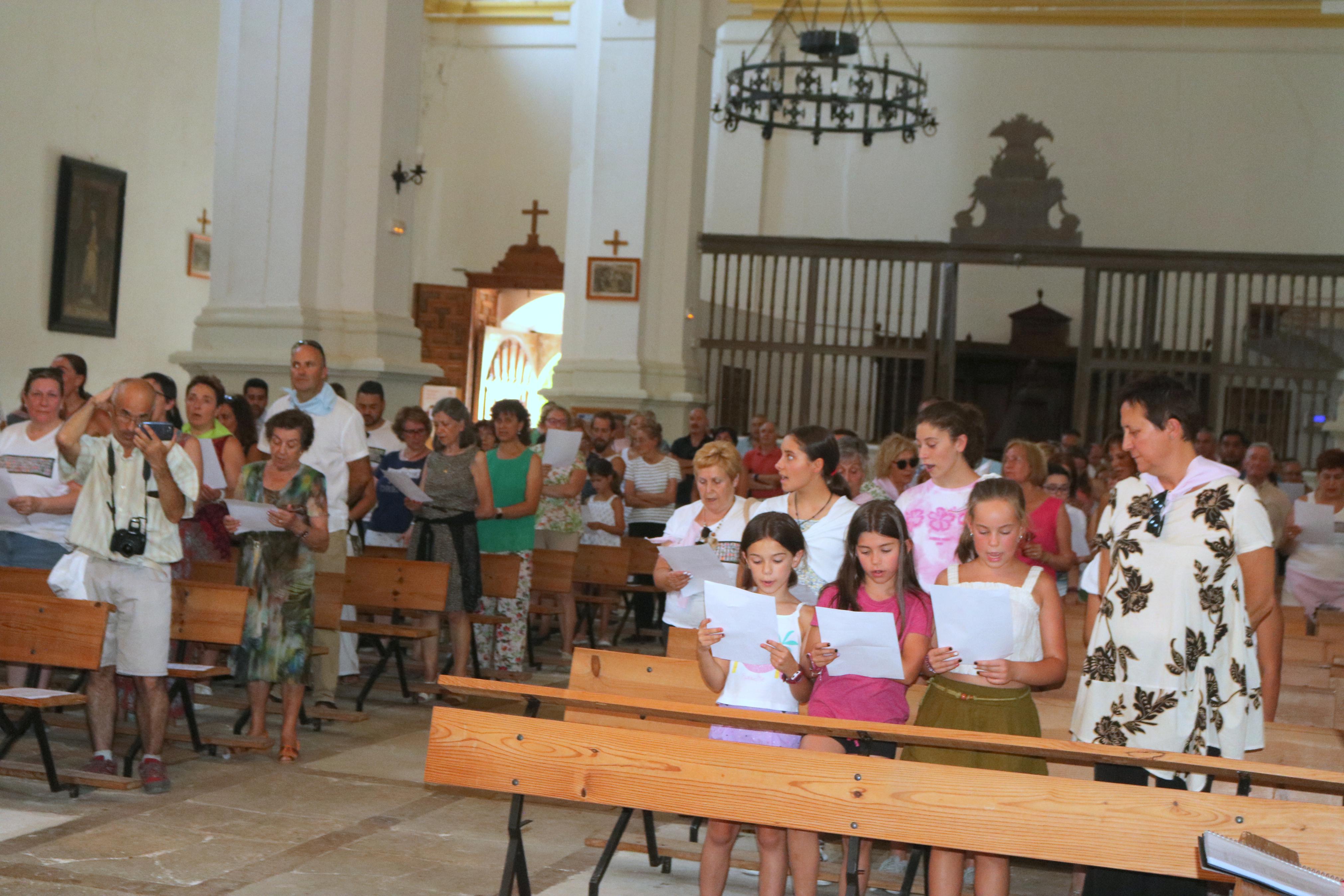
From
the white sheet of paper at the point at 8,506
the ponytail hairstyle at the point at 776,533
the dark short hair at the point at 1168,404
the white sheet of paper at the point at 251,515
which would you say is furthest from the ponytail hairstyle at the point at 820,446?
the white sheet of paper at the point at 8,506

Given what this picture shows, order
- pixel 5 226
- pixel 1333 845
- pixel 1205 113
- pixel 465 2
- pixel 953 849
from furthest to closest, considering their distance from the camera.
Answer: pixel 465 2 < pixel 1205 113 < pixel 5 226 < pixel 953 849 < pixel 1333 845

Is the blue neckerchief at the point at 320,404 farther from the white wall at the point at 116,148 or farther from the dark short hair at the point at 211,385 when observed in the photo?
the white wall at the point at 116,148

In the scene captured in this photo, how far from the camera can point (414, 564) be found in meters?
7.30

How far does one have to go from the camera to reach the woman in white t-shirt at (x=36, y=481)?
6422mm

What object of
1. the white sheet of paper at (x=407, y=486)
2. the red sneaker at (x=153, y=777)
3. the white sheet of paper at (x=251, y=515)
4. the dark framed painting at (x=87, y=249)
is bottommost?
the red sneaker at (x=153, y=777)

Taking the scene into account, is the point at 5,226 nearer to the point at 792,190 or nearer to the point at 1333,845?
the point at 792,190

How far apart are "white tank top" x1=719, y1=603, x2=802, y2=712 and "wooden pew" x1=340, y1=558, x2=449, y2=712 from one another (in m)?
3.22

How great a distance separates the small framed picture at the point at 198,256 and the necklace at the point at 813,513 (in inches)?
489

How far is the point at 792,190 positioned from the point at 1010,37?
3.43 m

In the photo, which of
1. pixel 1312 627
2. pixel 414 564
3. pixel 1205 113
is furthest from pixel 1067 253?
pixel 414 564

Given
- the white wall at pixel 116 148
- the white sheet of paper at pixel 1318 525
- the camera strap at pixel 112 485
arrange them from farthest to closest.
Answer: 1. the white wall at pixel 116 148
2. the white sheet of paper at pixel 1318 525
3. the camera strap at pixel 112 485

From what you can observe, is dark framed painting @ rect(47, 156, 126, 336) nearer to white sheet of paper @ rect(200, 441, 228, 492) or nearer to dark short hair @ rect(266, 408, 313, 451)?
white sheet of paper @ rect(200, 441, 228, 492)

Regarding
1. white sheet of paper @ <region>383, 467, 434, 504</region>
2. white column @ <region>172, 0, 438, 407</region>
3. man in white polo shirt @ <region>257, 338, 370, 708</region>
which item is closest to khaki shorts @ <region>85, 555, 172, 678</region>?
man in white polo shirt @ <region>257, 338, 370, 708</region>

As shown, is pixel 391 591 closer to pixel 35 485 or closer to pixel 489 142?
pixel 35 485
